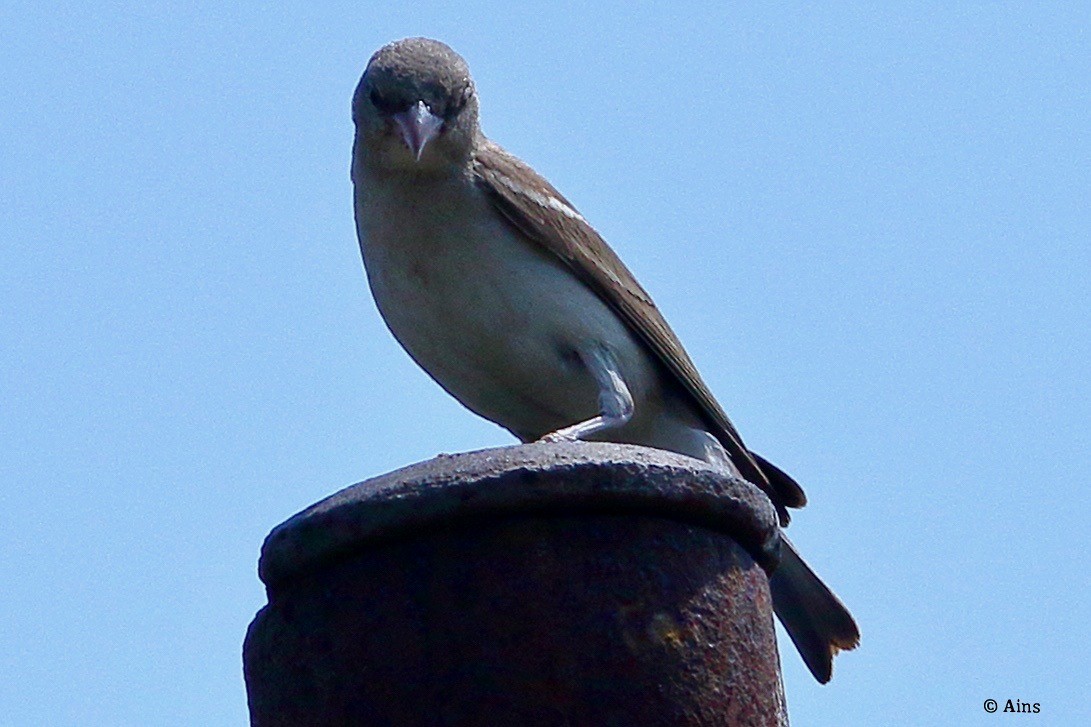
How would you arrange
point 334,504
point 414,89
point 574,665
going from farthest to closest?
point 414,89 → point 334,504 → point 574,665

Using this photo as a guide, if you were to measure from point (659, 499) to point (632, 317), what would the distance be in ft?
10.4

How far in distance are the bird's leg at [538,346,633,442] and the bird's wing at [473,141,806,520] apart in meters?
0.33

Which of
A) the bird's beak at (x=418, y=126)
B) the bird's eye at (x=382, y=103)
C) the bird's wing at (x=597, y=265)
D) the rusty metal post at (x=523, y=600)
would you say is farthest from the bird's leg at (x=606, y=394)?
the rusty metal post at (x=523, y=600)

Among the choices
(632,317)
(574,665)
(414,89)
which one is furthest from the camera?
(632,317)

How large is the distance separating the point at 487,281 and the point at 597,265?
1.92 ft

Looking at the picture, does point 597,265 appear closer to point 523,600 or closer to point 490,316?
point 490,316

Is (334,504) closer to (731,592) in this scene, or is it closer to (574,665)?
(574,665)

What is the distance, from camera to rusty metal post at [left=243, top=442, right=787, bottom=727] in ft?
8.83

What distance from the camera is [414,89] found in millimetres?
5586

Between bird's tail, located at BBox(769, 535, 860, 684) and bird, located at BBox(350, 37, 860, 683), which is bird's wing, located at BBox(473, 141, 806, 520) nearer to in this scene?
bird, located at BBox(350, 37, 860, 683)

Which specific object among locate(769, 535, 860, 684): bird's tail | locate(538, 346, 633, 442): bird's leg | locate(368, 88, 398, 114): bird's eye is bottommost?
locate(769, 535, 860, 684): bird's tail

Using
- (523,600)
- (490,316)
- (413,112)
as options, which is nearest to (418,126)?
(413,112)

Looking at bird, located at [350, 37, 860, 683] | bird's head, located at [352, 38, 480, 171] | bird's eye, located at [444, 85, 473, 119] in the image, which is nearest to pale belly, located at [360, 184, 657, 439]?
bird, located at [350, 37, 860, 683]

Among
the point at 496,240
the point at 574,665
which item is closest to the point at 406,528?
the point at 574,665
